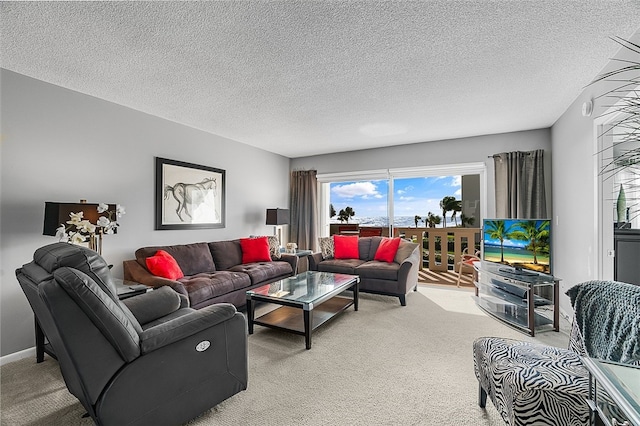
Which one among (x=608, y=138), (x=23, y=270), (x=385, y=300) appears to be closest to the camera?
(x=23, y=270)

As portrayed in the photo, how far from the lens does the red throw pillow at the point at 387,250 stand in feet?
15.1

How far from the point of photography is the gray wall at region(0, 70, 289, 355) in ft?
8.54

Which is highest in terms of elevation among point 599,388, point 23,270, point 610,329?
point 23,270

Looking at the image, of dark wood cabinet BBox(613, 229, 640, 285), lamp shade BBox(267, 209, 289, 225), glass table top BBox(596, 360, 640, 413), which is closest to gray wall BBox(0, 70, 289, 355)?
lamp shade BBox(267, 209, 289, 225)

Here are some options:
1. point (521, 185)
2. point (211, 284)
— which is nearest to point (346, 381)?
point (211, 284)

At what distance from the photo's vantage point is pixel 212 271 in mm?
4039

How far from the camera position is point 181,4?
180cm

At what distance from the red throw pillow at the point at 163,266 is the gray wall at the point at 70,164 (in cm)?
45

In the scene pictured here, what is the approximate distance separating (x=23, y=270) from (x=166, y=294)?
888mm

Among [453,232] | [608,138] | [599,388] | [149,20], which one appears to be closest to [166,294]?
[149,20]

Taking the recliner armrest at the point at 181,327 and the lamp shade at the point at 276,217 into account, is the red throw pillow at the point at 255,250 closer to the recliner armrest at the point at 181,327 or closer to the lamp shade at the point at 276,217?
the lamp shade at the point at 276,217

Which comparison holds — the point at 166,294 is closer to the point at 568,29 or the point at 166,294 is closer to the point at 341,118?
the point at 341,118

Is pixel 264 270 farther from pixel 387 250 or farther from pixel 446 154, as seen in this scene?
pixel 446 154

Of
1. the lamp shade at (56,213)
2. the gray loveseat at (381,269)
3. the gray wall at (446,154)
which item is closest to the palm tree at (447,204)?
the gray wall at (446,154)
